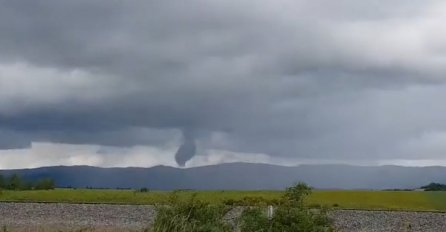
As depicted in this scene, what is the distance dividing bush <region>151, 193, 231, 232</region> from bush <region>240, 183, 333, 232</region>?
341mm

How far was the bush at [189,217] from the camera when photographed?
960cm

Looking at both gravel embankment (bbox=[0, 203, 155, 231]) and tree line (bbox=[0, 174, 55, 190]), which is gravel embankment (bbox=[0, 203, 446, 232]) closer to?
gravel embankment (bbox=[0, 203, 155, 231])

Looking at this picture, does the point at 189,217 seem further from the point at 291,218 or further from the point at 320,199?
the point at 320,199

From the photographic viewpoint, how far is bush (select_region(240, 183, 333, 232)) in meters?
9.80

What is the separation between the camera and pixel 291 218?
32.5ft

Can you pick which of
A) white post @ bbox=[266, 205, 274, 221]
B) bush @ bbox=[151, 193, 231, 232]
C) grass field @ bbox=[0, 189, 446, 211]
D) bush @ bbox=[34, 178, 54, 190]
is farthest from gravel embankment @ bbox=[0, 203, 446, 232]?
bush @ bbox=[34, 178, 54, 190]

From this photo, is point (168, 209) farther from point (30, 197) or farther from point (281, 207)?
point (30, 197)

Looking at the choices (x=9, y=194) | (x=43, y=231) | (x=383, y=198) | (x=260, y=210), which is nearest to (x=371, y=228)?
(x=43, y=231)

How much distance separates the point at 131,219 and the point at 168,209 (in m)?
25.9

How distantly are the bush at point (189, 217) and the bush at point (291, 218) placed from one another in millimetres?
341

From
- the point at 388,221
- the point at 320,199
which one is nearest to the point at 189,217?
the point at 388,221

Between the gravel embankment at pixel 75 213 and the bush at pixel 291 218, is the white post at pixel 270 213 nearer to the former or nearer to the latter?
the bush at pixel 291 218

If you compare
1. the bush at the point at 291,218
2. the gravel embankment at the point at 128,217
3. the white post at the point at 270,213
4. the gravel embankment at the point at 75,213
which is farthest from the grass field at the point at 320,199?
the bush at the point at 291,218

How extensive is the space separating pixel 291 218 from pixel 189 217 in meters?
1.33
